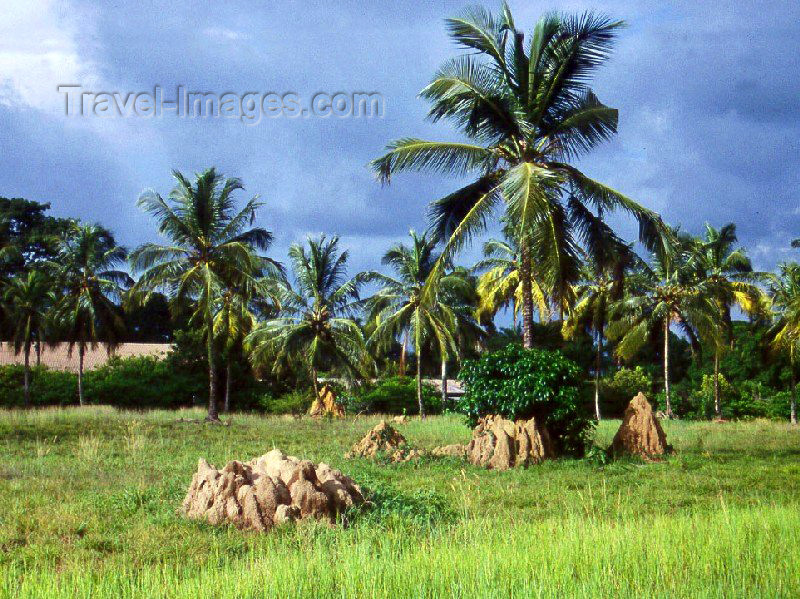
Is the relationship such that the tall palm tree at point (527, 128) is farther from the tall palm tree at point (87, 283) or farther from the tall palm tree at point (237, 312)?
the tall palm tree at point (87, 283)

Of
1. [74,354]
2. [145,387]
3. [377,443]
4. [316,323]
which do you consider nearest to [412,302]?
[316,323]

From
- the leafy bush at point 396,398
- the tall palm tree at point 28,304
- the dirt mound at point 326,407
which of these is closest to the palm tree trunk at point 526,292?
the dirt mound at point 326,407

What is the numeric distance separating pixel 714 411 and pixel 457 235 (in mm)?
29091

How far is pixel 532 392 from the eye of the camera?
51.2 ft

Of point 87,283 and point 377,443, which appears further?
point 87,283

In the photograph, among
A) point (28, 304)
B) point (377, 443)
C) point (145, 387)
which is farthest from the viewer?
point (28, 304)

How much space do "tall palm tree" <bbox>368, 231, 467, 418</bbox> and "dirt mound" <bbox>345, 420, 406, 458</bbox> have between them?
54.3 feet

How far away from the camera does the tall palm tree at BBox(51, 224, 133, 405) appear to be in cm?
3884

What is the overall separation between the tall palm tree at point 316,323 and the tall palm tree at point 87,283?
9906 millimetres

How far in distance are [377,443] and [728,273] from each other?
26.4 metres

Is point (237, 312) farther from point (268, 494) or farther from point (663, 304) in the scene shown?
point (268, 494)

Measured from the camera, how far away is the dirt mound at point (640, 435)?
16.0 m

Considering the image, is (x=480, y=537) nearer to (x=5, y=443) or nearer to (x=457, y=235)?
(x=457, y=235)

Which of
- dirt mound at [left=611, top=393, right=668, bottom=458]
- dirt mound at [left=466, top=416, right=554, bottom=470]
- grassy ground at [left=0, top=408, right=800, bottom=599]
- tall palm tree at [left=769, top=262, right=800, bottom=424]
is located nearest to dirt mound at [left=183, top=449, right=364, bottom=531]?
grassy ground at [left=0, top=408, right=800, bottom=599]
